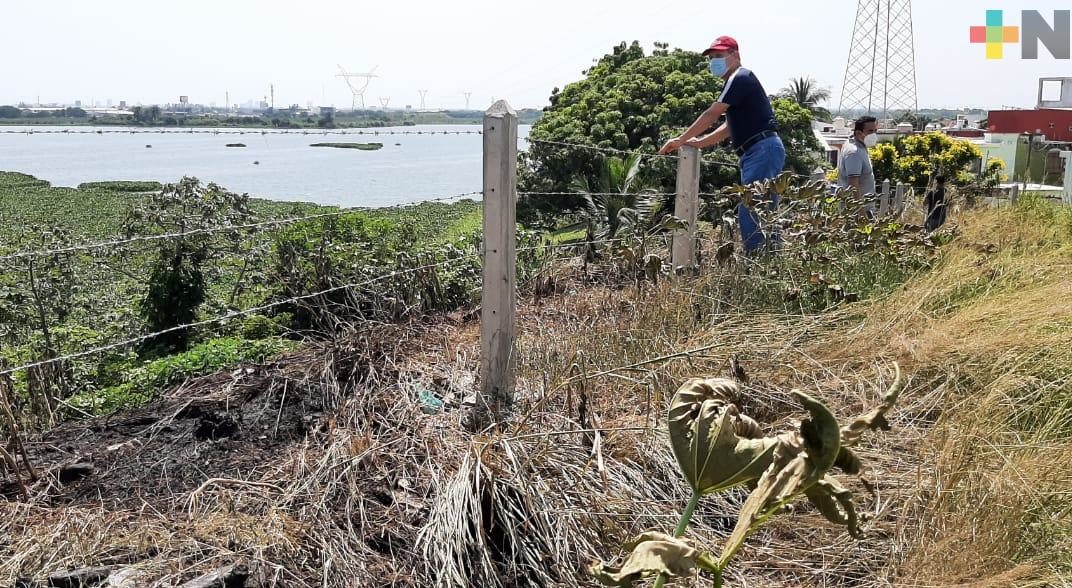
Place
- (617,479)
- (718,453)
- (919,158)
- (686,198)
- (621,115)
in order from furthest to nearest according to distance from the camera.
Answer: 1. (919,158)
2. (621,115)
3. (686,198)
4. (617,479)
5. (718,453)

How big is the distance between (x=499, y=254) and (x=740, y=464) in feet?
7.28

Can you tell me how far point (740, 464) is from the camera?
6.31 feet

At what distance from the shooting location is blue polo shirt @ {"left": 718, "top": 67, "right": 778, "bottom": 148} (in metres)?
6.11

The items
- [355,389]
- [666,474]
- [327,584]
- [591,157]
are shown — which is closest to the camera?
[327,584]

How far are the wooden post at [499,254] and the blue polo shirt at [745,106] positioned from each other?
8.66 feet

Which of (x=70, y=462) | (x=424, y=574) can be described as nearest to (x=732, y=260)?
(x=424, y=574)

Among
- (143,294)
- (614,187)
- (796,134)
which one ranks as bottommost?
(143,294)

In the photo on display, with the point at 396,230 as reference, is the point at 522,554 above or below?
below

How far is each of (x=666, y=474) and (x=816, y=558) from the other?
0.59m

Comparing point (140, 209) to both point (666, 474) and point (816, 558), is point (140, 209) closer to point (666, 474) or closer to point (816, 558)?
point (666, 474)

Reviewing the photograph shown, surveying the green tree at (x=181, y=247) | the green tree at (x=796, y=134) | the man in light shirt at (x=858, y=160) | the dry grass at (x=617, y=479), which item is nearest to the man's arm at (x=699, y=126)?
the dry grass at (x=617, y=479)

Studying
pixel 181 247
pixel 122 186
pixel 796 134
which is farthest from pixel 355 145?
pixel 181 247

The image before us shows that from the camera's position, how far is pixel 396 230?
7.34m

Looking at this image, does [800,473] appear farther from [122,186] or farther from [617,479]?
[122,186]
